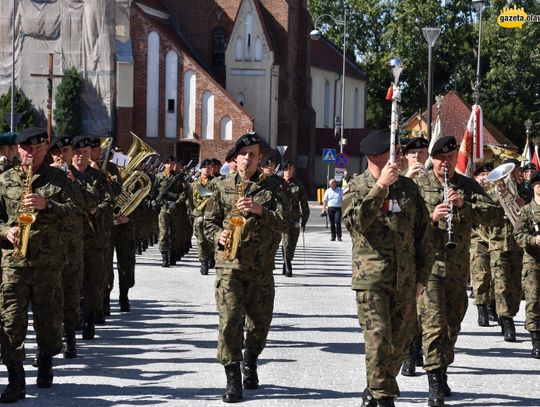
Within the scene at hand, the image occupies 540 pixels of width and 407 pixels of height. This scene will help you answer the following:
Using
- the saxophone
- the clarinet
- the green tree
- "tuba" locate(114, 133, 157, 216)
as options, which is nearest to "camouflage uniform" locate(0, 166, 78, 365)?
the saxophone

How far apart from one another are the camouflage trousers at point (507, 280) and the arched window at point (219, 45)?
174 feet

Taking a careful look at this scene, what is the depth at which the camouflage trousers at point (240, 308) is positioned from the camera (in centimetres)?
913

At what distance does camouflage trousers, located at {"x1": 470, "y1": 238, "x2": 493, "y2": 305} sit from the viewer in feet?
46.6

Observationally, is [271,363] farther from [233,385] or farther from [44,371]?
[44,371]

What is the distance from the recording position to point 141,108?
59.6 metres

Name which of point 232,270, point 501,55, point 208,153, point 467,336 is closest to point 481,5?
point 467,336

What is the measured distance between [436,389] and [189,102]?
2027 inches

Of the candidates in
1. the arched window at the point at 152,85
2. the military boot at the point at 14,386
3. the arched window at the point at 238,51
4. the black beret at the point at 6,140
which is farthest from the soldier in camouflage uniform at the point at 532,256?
the arched window at the point at 238,51

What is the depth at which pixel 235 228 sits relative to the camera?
9.36 meters

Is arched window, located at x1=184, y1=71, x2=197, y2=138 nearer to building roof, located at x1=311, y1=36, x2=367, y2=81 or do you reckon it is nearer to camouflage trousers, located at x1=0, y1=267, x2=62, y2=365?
building roof, located at x1=311, y1=36, x2=367, y2=81

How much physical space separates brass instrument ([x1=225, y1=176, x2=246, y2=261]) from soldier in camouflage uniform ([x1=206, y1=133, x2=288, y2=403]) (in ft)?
0.04

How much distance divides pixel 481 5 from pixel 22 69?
30248mm

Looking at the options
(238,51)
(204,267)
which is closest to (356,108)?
(238,51)

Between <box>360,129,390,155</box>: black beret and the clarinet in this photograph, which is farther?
the clarinet
